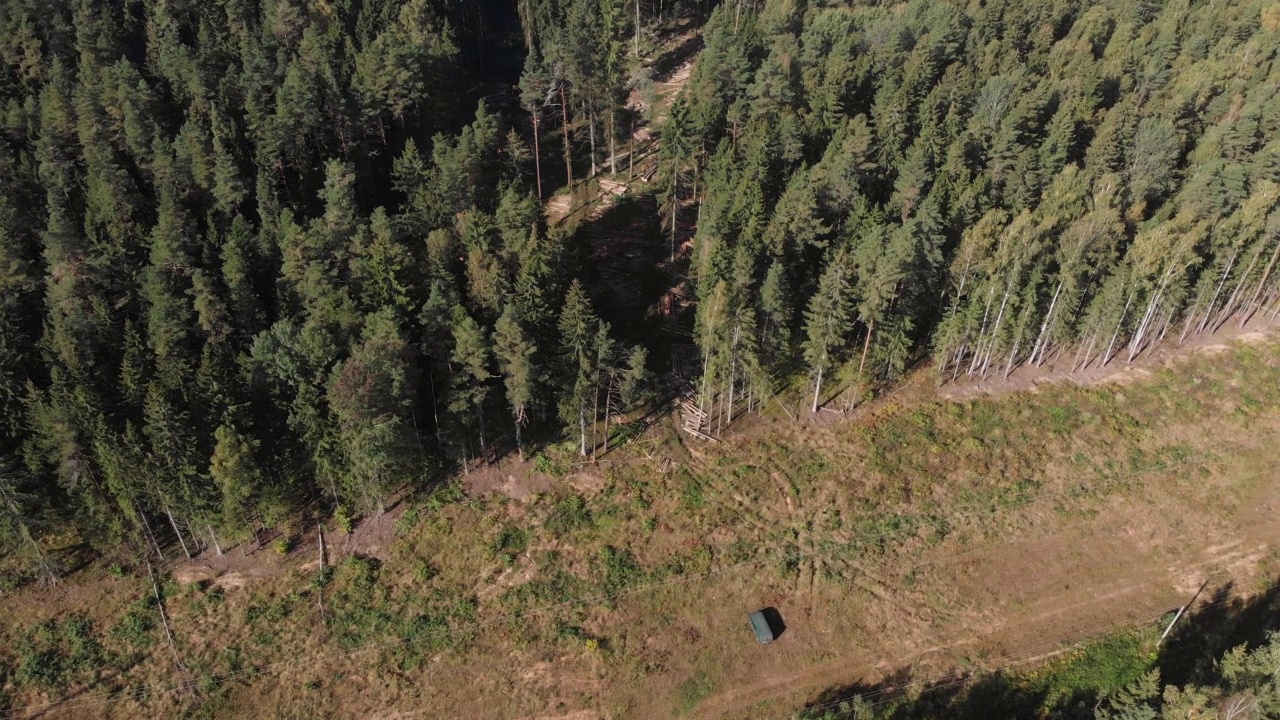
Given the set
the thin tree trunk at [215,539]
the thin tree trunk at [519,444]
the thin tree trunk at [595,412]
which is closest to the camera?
the thin tree trunk at [215,539]

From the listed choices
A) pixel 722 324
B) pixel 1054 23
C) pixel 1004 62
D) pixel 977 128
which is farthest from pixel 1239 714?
pixel 1054 23

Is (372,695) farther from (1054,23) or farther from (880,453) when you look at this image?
(1054,23)

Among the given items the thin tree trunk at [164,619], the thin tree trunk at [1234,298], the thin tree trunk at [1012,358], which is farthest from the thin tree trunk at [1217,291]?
the thin tree trunk at [164,619]

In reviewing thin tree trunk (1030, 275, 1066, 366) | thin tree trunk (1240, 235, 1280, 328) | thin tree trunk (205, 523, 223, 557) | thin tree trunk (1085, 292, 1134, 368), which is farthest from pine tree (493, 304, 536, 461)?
thin tree trunk (1240, 235, 1280, 328)

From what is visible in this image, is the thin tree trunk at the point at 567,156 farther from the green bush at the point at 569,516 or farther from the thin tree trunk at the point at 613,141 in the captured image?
the green bush at the point at 569,516

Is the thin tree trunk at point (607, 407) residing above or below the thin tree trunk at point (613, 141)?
below

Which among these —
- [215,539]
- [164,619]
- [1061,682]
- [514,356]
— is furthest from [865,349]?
[164,619]
